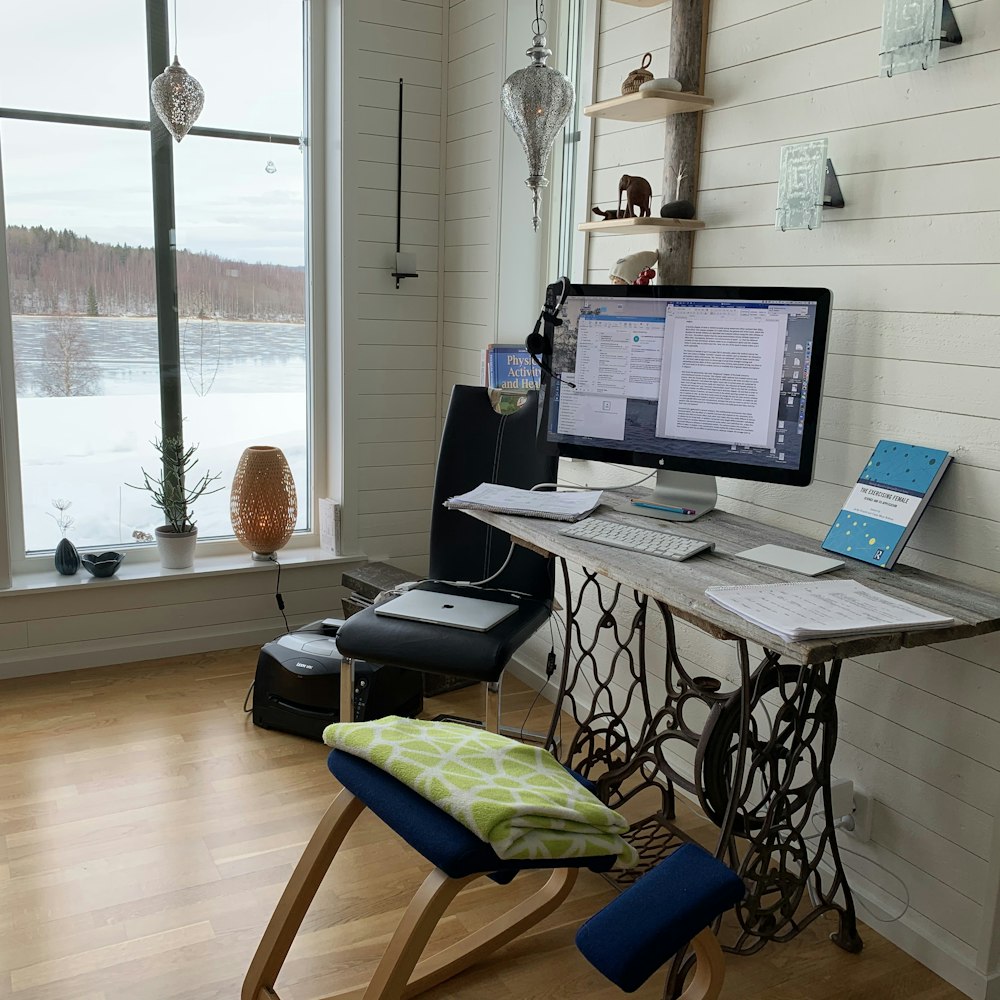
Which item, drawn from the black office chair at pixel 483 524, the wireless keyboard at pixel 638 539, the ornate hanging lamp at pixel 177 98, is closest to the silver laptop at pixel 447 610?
the black office chair at pixel 483 524

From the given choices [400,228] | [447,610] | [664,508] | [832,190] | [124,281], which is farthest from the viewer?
[400,228]

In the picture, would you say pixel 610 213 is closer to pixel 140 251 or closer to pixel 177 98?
pixel 177 98

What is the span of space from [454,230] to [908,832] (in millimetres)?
2586

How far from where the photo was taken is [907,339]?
2.01m

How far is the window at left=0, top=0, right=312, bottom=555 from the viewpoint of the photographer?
131 inches

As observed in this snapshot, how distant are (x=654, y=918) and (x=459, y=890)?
448 millimetres

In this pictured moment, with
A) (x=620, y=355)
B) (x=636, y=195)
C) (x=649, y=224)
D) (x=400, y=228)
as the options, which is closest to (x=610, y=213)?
(x=636, y=195)

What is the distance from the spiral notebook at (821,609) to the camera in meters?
1.52

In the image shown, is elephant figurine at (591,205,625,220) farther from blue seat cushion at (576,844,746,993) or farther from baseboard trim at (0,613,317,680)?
baseboard trim at (0,613,317,680)

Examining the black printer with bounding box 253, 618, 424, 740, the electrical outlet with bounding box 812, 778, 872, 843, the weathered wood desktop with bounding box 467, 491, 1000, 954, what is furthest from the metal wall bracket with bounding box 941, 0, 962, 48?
the black printer with bounding box 253, 618, 424, 740

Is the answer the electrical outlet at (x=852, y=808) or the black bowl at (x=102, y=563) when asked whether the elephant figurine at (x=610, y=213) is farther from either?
the black bowl at (x=102, y=563)

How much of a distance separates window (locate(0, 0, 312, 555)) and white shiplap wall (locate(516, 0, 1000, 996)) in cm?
189

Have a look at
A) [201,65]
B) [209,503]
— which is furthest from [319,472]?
[201,65]

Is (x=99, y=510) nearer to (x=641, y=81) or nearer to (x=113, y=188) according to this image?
(x=113, y=188)
